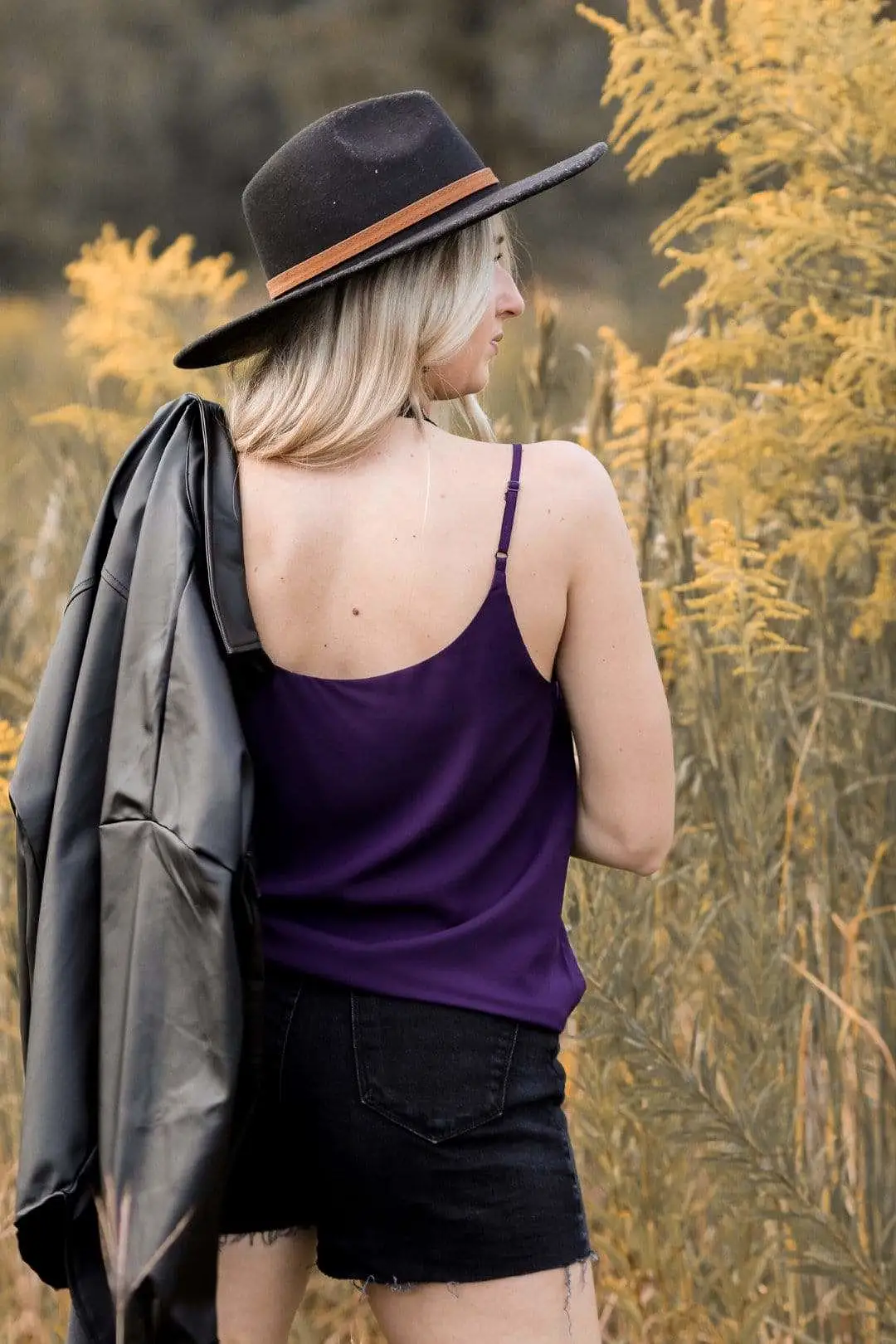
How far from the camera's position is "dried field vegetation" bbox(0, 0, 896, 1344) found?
6.09 feet

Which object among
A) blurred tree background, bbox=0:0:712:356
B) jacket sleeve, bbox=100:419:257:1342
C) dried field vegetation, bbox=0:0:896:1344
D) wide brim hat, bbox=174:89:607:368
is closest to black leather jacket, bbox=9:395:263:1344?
jacket sleeve, bbox=100:419:257:1342

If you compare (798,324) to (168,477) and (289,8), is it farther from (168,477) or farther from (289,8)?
(289,8)

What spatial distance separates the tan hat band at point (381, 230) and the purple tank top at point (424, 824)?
9.1 inches

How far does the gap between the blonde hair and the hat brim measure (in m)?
0.01

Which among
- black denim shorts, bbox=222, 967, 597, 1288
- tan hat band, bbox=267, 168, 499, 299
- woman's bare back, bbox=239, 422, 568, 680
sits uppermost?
tan hat band, bbox=267, 168, 499, 299

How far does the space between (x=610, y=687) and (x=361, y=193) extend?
469 millimetres

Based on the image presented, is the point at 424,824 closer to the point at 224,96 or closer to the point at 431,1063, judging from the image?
the point at 431,1063

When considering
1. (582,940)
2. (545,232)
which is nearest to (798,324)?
(582,940)

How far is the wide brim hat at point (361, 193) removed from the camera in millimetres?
1341

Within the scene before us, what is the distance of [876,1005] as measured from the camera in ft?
6.79

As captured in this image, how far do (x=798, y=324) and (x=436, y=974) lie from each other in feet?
4.08

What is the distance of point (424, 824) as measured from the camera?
1275mm

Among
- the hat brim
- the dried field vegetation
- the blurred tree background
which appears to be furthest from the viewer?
the blurred tree background

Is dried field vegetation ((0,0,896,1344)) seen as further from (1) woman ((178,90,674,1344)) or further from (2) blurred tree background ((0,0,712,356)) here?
(2) blurred tree background ((0,0,712,356))
